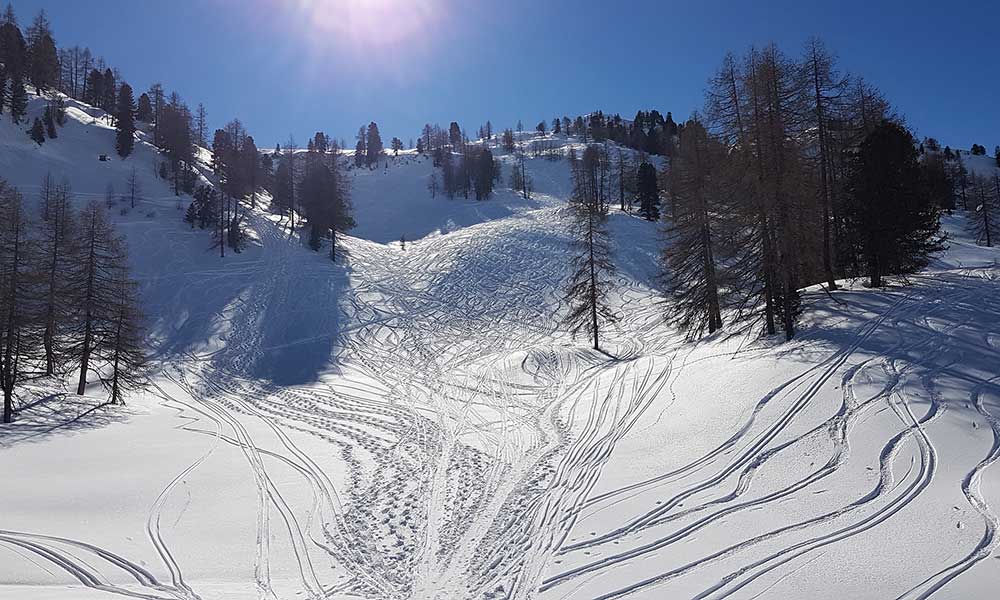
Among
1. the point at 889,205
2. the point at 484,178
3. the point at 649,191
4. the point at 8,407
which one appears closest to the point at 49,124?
the point at 484,178

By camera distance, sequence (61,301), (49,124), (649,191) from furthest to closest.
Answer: (649,191) → (49,124) → (61,301)

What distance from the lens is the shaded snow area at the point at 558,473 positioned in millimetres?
6875

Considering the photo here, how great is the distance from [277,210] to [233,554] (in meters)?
66.2

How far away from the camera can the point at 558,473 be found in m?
11.2

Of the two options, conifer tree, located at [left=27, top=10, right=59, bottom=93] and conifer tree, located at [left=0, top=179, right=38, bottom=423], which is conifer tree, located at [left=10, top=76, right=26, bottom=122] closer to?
conifer tree, located at [left=27, top=10, right=59, bottom=93]

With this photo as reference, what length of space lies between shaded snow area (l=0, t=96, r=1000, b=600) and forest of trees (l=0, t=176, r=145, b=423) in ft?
7.02

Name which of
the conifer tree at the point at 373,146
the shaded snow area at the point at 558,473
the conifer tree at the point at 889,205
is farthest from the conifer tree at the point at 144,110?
the conifer tree at the point at 889,205

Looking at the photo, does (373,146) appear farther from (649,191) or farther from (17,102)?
(649,191)

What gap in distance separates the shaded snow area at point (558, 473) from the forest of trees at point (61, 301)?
214 cm

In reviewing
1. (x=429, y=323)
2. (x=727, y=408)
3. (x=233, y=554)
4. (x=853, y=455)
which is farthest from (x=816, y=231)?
(x=429, y=323)

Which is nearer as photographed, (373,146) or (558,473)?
(558,473)

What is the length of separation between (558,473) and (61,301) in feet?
76.1

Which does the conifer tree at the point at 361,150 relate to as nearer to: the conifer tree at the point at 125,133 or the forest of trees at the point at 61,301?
the conifer tree at the point at 125,133

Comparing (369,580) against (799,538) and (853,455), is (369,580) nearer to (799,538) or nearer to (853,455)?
(799,538)
